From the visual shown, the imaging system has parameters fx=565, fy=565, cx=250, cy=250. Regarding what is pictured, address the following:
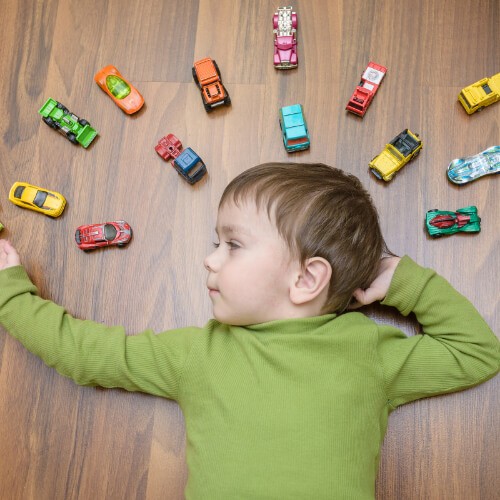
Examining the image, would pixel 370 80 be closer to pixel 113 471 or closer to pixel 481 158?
pixel 481 158

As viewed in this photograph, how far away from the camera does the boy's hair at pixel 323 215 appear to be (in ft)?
2.87

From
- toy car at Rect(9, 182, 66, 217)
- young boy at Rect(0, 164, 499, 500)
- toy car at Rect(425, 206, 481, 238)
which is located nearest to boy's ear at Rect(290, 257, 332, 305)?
young boy at Rect(0, 164, 499, 500)

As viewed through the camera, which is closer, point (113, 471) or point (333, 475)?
point (333, 475)

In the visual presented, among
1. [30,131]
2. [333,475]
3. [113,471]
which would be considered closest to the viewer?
[333,475]

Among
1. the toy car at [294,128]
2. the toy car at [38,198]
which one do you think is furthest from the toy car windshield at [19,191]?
the toy car at [294,128]

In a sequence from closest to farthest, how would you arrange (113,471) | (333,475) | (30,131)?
(333,475) → (113,471) → (30,131)

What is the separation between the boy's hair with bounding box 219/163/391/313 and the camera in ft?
2.87

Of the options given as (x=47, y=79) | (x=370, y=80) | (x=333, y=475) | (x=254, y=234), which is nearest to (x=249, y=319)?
(x=254, y=234)

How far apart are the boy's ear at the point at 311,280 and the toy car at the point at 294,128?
1.03 ft

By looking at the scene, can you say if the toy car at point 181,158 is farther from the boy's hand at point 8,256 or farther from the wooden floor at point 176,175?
the boy's hand at point 8,256

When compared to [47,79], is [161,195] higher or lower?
lower

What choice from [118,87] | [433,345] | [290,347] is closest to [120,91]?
[118,87]

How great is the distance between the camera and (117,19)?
120cm

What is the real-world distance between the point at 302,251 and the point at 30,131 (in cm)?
66
